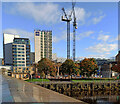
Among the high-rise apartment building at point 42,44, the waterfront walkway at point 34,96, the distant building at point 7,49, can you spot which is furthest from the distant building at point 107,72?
the distant building at point 7,49

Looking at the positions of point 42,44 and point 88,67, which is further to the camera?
point 42,44

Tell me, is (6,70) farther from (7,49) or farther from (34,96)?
(34,96)

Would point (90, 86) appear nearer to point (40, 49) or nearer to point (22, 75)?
point (22, 75)

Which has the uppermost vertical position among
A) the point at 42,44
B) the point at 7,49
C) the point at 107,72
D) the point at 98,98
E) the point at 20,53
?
the point at 42,44

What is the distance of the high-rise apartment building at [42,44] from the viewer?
120 m

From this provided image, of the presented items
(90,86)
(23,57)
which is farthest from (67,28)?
(90,86)

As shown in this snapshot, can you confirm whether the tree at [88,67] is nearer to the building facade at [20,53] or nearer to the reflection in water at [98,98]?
the reflection in water at [98,98]

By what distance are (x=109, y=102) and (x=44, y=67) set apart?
39.1 metres

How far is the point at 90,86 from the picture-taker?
52812mm

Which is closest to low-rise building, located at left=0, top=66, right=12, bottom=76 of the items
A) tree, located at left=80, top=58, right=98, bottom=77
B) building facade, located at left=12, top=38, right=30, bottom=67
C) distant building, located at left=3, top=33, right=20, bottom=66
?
building facade, located at left=12, top=38, right=30, bottom=67

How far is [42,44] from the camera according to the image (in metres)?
122

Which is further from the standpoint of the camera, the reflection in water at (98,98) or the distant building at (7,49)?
the distant building at (7,49)

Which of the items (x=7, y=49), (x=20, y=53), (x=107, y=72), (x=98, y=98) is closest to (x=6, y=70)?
(x=20, y=53)

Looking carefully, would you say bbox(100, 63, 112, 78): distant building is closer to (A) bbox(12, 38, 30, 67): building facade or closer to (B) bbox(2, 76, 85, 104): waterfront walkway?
(A) bbox(12, 38, 30, 67): building facade
